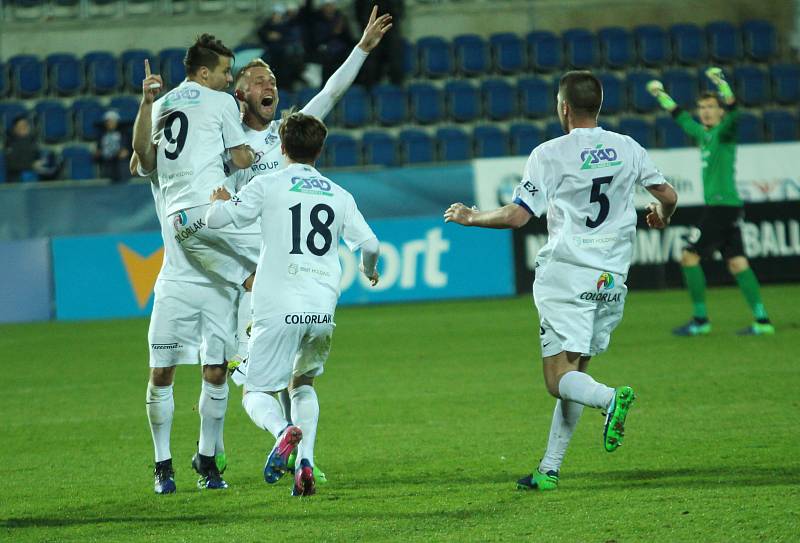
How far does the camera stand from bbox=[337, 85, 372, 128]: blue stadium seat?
67.5ft

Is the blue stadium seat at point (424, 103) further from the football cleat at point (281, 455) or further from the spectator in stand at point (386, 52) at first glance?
the football cleat at point (281, 455)

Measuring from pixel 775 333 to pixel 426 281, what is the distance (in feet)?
19.1

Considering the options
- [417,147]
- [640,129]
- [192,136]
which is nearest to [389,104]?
[417,147]

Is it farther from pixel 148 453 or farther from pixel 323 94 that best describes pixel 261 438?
pixel 323 94

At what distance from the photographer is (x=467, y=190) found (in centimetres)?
1686

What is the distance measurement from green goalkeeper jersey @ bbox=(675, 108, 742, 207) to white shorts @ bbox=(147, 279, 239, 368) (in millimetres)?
6869

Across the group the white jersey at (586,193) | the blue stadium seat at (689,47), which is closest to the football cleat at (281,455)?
the white jersey at (586,193)

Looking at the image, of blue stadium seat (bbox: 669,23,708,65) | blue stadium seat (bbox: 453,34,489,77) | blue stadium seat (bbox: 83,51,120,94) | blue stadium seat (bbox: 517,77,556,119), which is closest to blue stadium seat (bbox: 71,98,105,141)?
blue stadium seat (bbox: 83,51,120,94)

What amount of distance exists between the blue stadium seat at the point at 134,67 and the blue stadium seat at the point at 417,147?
4.62 m

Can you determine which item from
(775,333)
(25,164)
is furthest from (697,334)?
(25,164)

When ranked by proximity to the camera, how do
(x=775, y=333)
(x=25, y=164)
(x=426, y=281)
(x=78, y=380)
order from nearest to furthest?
(x=78, y=380) < (x=775, y=333) < (x=426, y=281) < (x=25, y=164)

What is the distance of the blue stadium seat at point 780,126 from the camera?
20625 millimetres

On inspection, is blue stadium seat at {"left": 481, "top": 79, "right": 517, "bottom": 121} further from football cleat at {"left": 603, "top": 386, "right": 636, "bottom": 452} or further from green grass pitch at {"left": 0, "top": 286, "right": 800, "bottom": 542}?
football cleat at {"left": 603, "top": 386, "right": 636, "bottom": 452}

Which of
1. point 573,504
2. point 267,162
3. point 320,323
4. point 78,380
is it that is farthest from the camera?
point 78,380
